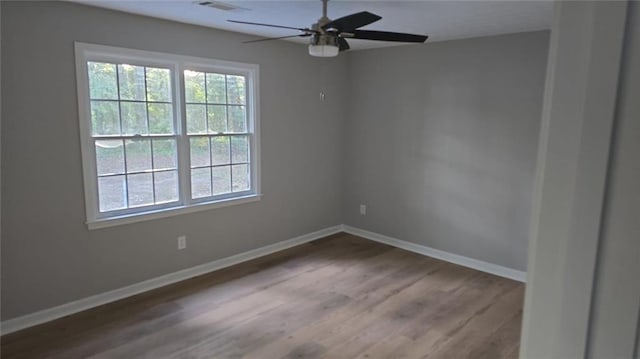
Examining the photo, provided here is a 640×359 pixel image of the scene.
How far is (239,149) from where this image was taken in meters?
4.57

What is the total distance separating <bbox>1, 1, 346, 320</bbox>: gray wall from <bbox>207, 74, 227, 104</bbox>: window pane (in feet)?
0.72

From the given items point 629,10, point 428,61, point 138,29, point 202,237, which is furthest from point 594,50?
point 428,61

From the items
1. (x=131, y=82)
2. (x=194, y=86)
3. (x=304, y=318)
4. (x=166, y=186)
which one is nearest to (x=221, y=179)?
(x=166, y=186)

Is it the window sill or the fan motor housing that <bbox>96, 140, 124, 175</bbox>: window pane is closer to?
the window sill

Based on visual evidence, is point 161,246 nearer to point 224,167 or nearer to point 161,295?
point 161,295

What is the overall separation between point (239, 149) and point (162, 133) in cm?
90

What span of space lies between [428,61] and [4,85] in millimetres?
3941

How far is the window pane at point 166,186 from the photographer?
395 cm

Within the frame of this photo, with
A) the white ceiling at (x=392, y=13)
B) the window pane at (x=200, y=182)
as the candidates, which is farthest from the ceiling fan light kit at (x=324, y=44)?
the window pane at (x=200, y=182)

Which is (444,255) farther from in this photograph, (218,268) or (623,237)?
(623,237)

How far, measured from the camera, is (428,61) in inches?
185

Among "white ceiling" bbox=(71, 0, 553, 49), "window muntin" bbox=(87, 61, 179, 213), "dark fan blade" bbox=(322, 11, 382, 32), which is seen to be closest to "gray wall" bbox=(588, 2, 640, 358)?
"dark fan blade" bbox=(322, 11, 382, 32)

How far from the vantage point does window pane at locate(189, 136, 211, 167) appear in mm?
4152

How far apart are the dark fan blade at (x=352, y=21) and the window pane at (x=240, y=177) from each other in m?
2.30
